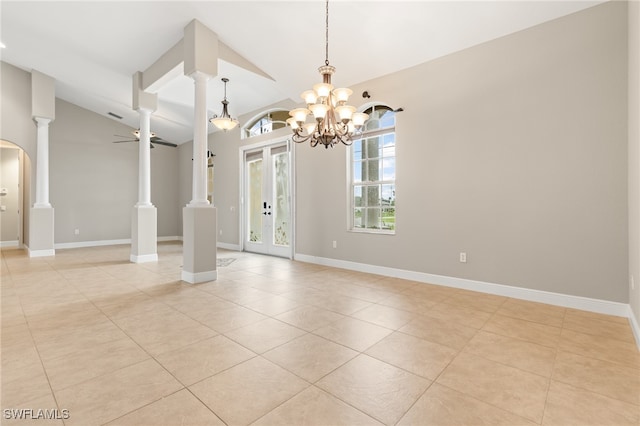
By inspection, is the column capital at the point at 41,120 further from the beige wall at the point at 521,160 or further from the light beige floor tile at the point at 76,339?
the beige wall at the point at 521,160

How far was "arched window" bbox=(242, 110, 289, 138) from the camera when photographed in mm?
6414

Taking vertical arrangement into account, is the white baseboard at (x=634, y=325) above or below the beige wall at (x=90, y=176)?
below

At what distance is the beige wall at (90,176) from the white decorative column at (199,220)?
579 centimetres

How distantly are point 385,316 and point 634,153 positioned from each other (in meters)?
2.60

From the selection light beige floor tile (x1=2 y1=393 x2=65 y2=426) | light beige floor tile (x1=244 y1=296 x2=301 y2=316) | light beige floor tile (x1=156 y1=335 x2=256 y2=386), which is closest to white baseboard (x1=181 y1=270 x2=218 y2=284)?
light beige floor tile (x1=244 y1=296 x2=301 y2=316)

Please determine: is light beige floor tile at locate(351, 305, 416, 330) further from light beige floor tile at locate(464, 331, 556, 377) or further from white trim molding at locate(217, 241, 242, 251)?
white trim molding at locate(217, 241, 242, 251)

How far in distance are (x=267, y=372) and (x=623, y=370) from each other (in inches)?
90.9

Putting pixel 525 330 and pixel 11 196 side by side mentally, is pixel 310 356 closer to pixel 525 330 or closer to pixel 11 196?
pixel 525 330

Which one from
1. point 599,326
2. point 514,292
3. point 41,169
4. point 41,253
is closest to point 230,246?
point 41,253

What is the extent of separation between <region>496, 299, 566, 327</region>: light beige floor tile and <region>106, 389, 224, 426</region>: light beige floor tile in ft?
9.30

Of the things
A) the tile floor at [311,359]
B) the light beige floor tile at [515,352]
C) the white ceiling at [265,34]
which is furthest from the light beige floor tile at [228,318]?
the white ceiling at [265,34]

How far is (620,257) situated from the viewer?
2.93m

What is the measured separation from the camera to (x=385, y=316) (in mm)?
2896

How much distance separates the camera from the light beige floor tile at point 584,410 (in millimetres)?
1462
